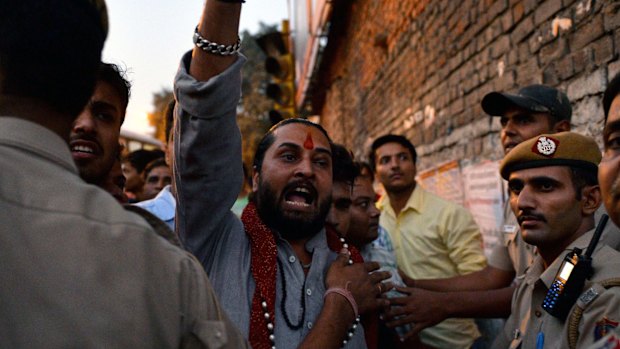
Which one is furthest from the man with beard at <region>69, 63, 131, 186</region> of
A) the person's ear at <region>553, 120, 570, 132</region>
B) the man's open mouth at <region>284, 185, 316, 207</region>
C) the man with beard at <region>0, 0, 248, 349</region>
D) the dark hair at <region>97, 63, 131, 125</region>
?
the person's ear at <region>553, 120, 570, 132</region>

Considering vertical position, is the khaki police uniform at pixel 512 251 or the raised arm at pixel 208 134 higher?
the raised arm at pixel 208 134

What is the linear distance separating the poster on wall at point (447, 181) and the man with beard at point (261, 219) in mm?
3246

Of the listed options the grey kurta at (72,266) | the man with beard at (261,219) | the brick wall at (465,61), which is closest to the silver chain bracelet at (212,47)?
the man with beard at (261,219)

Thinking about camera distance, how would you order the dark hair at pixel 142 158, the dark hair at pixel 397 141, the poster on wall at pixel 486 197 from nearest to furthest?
1. the poster on wall at pixel 486 197
2. the dark hair at pixel 397 141
3. the dark hair at pixel 142 158

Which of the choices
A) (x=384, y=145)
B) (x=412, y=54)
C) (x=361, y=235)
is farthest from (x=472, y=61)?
(x=361, y=235)

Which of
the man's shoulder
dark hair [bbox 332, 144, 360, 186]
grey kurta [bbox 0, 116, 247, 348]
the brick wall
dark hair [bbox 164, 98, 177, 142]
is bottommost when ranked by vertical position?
the man's shoulder

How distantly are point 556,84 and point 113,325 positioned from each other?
3.24m

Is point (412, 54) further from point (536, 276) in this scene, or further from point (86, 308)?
point (86, 308)

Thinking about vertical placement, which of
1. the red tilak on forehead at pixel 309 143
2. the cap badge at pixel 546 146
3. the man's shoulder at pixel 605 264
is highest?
the cap badge at pixel 546 146

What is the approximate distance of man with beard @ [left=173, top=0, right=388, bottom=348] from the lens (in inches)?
56.2

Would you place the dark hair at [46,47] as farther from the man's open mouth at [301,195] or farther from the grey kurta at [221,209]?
the man's open mouth at [301,195]

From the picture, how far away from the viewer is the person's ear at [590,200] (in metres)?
2.17

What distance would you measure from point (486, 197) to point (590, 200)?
85.3 inches

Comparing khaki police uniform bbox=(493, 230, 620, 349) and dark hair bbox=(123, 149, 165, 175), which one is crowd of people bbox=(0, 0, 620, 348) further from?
dark hair bbox=(123, 149, 165, 175)
